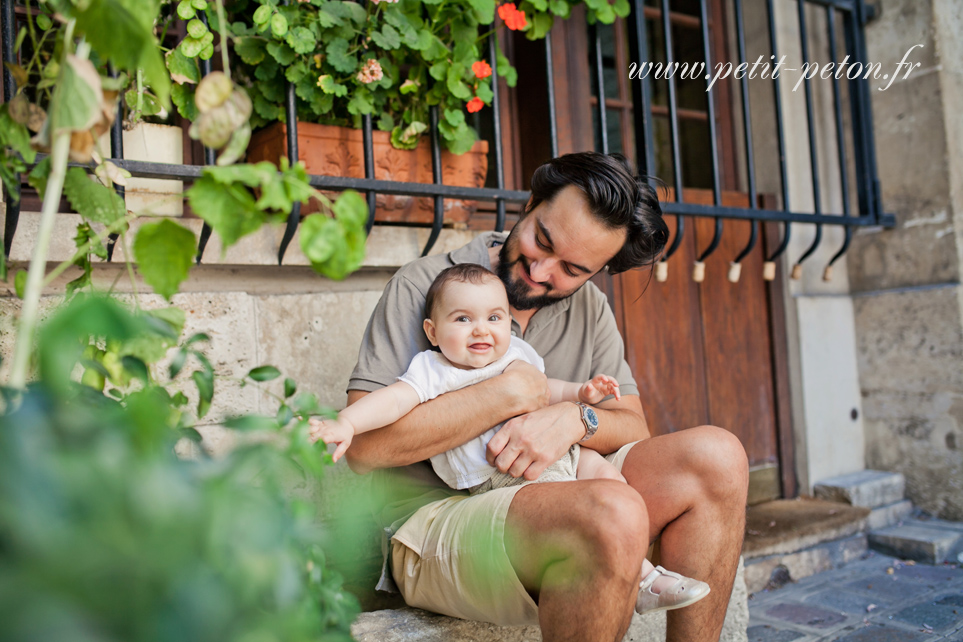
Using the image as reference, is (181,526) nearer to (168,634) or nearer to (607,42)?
(168,634)

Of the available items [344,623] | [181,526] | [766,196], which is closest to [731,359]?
[766,196]

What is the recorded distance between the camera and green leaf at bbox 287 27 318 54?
6.42ft

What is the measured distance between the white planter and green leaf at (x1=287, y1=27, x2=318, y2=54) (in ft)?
1.62

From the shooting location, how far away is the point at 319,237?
0.62m

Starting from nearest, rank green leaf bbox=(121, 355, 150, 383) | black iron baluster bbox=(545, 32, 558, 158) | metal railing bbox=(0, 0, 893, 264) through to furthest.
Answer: green leaf bbox=(121, 355, 150, 383)
metal railing bbox=(0, 0, 893, 264)
black iron baluster bbox=(545, 32, 558, 158)

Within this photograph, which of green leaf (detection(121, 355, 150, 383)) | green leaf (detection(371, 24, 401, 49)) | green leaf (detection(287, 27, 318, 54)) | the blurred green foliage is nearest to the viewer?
the blurred green foliage

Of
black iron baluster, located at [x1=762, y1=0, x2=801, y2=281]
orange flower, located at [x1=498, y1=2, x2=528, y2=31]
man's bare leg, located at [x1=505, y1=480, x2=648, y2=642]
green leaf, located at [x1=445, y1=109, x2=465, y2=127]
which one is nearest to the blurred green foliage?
Answer: man's bare leg, located at [x1=505, y1=480, x2=648, y2=642]

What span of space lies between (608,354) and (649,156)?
3.04ft

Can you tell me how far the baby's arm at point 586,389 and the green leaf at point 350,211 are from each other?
1.14 meters

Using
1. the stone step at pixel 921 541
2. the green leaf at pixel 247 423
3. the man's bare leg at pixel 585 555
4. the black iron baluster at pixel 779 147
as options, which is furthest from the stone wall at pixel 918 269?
the green leaf at pixel 247 423

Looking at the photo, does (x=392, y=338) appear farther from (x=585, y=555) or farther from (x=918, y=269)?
(x=918, y=269)

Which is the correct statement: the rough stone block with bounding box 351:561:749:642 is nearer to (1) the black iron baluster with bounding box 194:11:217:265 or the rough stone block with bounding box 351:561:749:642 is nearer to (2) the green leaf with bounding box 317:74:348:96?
(1) the black iron baluster with bounding box 194:11:217:265

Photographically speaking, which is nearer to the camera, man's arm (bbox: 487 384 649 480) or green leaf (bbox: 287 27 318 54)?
man's arm (bbox: 487 384 649 480)

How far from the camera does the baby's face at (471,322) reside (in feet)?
5.52
